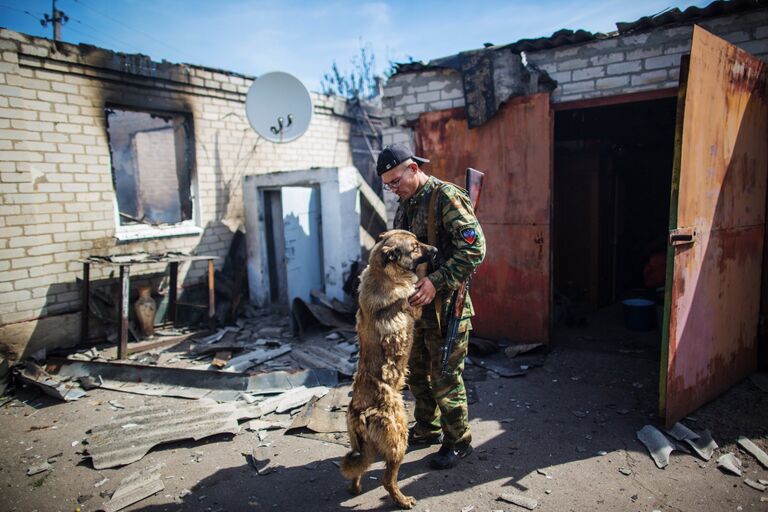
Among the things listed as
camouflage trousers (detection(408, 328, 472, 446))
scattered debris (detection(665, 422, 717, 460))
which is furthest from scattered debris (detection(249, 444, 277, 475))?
scattered debris (detection(665, 422, 717, 460))

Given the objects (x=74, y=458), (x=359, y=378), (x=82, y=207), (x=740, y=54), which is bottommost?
(x=74, y=458)

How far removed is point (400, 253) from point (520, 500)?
5.76 ft

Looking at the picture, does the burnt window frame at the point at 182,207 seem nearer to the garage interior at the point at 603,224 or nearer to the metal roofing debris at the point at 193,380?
the metal roofing debris at the point at 193,380

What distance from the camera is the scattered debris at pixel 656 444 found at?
309cm

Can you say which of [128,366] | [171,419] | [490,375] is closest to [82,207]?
[128,366]

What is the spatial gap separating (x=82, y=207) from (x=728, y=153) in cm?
772

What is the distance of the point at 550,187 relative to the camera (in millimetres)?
5004

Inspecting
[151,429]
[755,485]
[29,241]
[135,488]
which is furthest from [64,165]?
[755,485]

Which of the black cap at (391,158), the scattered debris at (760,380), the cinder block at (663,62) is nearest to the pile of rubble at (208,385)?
the black cap at (391,158)

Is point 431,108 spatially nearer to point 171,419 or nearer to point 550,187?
point 550,187

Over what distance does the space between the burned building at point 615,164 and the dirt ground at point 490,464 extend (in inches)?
19.5

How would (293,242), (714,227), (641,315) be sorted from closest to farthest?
(714,227), (641,315), (293,242)

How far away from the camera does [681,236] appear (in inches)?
125

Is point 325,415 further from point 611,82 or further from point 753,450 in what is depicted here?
point 611,82
